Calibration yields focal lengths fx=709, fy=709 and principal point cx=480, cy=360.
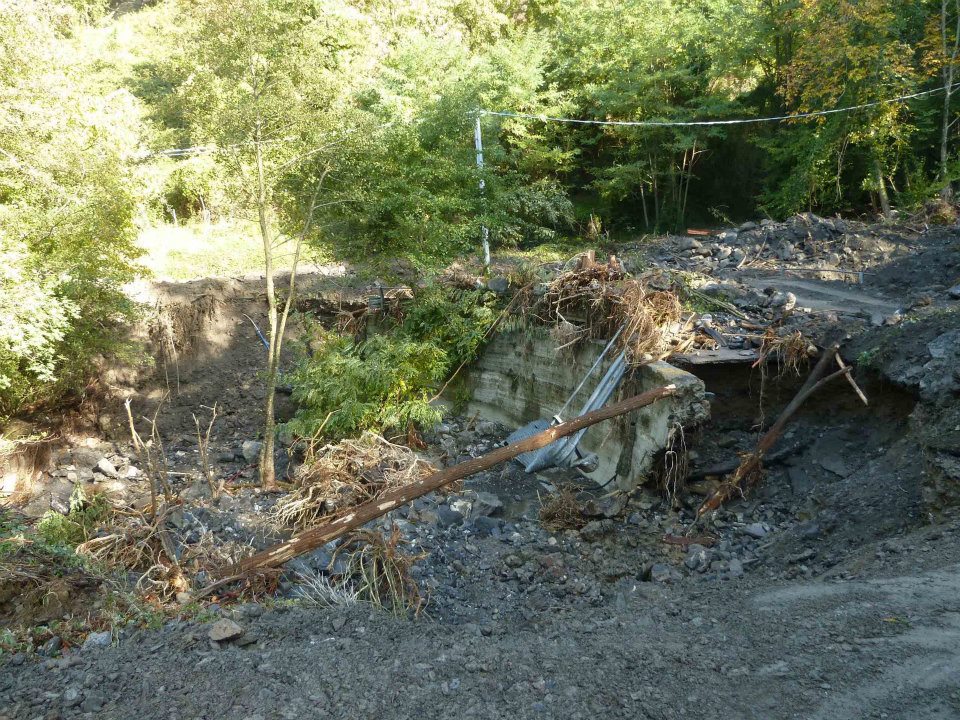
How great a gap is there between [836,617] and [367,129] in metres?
7.77

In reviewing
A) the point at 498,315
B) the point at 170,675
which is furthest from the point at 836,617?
the point at 498,315

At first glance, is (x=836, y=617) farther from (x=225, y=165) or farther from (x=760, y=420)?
(x=225, y=165)

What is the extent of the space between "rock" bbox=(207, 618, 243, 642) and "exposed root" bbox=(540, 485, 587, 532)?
4072 millimetres

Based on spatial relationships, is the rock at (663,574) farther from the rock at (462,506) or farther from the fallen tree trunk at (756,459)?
the rock at (462,506)

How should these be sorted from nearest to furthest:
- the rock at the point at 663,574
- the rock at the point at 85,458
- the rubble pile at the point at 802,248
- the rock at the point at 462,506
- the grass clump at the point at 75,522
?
the rock at the point at 663,574, the grass clump at the point at 75,522, the rock at the point at 462,506, the rock at the point at 85,458, the rubble pile at the point at 802,248

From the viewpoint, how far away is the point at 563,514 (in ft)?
25.9

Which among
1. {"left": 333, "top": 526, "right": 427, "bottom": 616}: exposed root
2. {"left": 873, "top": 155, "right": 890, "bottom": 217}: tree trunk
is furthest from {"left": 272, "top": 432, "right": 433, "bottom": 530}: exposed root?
{"left": 873, "top": 155, "right": 890, "bottom": 217}: tree trunk

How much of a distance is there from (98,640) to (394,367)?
650 cm

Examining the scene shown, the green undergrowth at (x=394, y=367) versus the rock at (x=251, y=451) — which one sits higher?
the green undergrowth at (x=394, y=367)

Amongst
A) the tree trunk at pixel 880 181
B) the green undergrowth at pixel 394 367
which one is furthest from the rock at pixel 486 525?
the tree trunk at pixel 880 181

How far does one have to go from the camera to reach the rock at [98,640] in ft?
14.6

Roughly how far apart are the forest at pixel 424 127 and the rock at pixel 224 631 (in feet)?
16.8

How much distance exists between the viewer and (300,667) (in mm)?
4148

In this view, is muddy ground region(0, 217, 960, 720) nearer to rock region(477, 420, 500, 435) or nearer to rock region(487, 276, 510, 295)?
rock region(477, 420, 500, 435)
